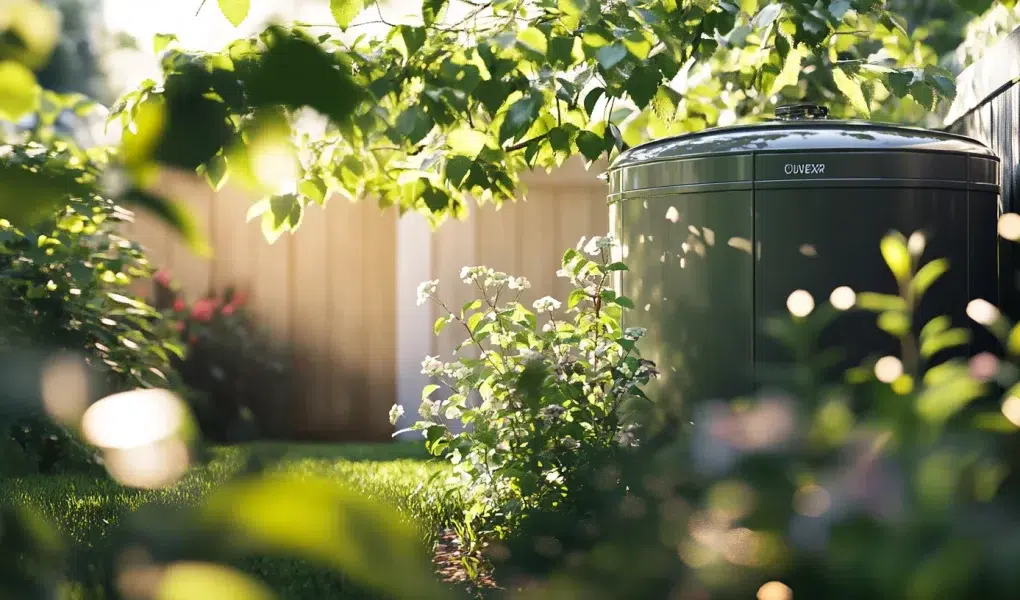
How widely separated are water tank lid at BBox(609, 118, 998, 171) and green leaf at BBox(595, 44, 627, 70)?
77 cm

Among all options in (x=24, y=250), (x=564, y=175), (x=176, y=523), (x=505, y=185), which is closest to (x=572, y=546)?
(x=176, y=523)

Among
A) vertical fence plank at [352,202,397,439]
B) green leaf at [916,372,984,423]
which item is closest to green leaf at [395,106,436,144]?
green leaf at [916,372,984,423]

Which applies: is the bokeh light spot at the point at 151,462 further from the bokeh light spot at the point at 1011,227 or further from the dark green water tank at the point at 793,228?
the dark green water tank at the point at 793,228

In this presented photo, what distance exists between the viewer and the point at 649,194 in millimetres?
3387

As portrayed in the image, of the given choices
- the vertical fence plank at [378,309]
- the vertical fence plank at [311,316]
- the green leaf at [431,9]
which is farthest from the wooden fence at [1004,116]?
the vertical fence plank at [311,316]

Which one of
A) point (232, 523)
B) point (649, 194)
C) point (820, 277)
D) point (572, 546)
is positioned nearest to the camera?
point (232, 523)

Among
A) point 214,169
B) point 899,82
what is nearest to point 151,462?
point 214,169

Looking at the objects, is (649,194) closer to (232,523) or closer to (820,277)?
(820,277)

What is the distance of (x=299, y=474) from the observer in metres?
0.30

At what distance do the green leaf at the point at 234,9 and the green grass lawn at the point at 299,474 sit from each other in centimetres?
69

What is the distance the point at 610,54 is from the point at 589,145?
1.76 ft

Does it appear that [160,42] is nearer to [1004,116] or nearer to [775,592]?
[775,592]

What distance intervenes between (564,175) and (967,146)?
3.93 m

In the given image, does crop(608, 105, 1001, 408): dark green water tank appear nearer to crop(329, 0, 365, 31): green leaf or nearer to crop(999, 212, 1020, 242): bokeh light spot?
crop(329, 0, 365, 31): green leaf
